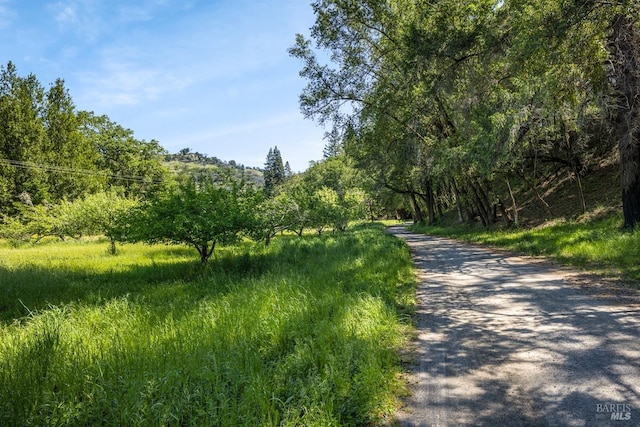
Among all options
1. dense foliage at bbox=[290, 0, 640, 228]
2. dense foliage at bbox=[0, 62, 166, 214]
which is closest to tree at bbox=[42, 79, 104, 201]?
dense foliage at bbox=[0, 62, 166, 214]

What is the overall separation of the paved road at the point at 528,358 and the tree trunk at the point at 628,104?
5.53m

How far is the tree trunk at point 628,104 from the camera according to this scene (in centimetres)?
991

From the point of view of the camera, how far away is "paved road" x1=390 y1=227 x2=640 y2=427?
3.07m

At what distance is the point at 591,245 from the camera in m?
10.2

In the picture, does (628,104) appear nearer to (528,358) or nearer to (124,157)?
(528,358)

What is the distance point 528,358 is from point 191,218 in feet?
36.2

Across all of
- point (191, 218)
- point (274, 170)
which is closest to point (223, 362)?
point (191, 218)

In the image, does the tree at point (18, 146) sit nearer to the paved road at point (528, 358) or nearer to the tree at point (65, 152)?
the tree at point (65, 152)

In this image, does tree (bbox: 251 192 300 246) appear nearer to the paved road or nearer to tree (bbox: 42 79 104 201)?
the paved road

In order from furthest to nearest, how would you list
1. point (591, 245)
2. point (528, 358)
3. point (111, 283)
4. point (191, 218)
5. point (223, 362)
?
point (191, 218) → point (111, 283) → point (591, 245) → point (528, 358) → point (223, 362)

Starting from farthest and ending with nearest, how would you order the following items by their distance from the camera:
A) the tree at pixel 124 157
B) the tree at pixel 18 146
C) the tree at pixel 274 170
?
1. the tree at pixel 274 170
2. the tree at pixel 124 157
3. the tree at pixel 18 146

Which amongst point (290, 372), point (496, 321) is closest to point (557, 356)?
point (496, 321)

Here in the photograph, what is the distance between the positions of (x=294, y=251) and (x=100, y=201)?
52.6 ft

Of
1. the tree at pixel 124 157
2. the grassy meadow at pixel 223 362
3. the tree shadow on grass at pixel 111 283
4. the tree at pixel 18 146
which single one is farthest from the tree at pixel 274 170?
the grassy meadow at pixel 223 362
